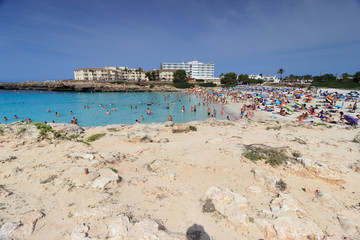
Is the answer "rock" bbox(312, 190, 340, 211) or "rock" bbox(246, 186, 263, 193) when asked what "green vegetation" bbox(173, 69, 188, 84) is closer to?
"rock" bbox(246, 186, 263, 193)

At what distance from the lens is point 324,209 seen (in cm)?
490

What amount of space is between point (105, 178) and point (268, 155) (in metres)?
6.55

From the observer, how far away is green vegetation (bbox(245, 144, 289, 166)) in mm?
7304

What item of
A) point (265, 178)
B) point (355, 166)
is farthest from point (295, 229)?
point (355, 166)

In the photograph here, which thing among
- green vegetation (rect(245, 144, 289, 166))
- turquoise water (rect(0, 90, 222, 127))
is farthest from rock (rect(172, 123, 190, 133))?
turquoise water (rect(0, 90, 222, 127))

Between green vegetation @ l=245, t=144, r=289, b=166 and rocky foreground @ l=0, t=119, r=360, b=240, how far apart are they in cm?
5

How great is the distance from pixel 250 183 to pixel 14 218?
655 centimetres

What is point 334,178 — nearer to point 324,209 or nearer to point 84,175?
point 324,209

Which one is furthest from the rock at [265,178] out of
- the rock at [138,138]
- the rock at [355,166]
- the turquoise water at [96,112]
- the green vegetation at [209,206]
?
the turquoise water at [96,112]

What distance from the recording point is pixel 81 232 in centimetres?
371

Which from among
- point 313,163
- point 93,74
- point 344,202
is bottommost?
point 344,202

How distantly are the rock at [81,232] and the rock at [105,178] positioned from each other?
70.0 inches

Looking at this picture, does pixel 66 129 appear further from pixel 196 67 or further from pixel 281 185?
pixel 196 67

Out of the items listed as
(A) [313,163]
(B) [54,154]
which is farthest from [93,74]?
(A) [313,163]
